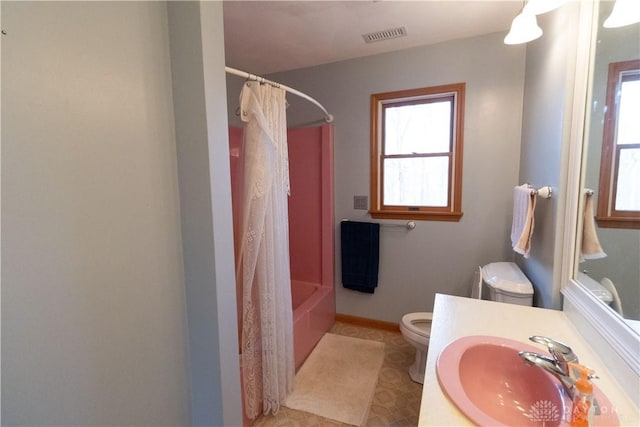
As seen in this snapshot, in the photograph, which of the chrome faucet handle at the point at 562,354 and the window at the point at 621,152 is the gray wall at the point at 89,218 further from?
the window at the point at 621,152

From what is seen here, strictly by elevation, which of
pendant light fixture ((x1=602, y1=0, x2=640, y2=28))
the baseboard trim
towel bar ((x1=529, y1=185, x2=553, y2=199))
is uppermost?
pendant light fixture ((x1=602, y1=0, x2=640, y2=28))

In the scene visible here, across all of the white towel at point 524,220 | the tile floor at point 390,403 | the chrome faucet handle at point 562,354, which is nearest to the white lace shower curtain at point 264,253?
the tile floor at point 390,403

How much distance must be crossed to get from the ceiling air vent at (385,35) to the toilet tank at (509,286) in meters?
1.74

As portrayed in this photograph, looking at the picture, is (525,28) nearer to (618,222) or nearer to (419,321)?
(618,222)

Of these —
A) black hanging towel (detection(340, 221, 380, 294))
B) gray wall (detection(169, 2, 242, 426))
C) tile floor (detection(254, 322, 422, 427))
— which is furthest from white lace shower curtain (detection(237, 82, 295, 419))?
black hanging towel (detection(340, 221, 380, 294))

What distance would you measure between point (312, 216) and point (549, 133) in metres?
1.76

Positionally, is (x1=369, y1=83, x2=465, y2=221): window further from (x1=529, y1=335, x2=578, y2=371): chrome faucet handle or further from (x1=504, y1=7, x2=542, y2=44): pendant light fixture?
(x1=529, y1=335, x2=578, y2=371): chrome faucet handle

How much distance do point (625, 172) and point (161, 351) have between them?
5.56ft

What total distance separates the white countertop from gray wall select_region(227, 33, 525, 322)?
0.99 meters

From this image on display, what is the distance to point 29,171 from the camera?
0.67 metres

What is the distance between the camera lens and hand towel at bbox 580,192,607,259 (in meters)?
0.99

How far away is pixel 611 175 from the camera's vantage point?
35.9 inches

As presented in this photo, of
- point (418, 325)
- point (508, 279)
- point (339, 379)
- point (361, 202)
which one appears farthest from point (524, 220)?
point (339, 379)

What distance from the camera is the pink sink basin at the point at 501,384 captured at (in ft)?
2.46
